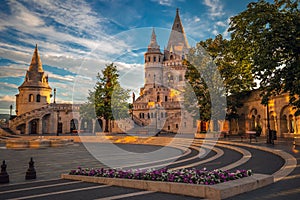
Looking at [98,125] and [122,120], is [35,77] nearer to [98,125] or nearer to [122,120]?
[98,125]

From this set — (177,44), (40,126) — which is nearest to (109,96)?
(40,126)

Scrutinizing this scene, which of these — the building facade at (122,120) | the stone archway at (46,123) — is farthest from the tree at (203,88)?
the stone archway at (46,123)

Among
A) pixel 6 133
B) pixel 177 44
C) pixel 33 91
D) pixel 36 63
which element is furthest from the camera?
pixel 177 44

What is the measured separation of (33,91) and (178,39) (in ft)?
192

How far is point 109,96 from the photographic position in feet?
124

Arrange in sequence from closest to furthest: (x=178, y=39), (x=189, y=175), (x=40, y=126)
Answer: (x=189, y=175) < (x=40, y=126) < (x=178, y=39)

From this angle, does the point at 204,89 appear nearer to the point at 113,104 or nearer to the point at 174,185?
the point at 113,104

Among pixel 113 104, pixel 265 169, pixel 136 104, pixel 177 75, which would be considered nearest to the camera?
pixel 265 169

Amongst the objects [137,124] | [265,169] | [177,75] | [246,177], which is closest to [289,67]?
[265,169]

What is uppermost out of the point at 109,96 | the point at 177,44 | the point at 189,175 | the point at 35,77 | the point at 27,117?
the point at 177,44

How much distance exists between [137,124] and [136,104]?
918 centimetres

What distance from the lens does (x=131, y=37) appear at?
21234 millimetres

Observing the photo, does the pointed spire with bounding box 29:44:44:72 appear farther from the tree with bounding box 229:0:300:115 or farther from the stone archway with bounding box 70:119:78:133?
the tree with bounding box 229:0:300:115

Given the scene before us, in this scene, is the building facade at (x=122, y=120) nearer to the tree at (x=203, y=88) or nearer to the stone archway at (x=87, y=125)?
the stone archway at (x=87, y=125)
